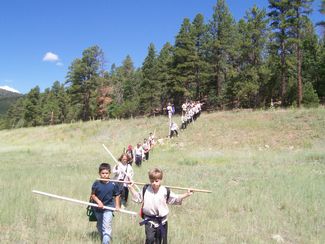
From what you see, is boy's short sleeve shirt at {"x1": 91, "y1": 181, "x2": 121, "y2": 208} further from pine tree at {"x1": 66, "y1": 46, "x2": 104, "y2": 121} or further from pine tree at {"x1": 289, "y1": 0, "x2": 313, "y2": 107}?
pine tree at {"x1": 66, "y1": 46, "x2": 104, "y2": 121}

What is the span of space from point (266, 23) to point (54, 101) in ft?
196

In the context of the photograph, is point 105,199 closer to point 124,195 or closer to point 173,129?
point 124,195

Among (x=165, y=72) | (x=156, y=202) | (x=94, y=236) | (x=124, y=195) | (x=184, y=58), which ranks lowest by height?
(x=94, y=236)

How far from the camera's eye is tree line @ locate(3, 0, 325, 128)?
134 feet

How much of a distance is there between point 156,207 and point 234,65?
4932cm

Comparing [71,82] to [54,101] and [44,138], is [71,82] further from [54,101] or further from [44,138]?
[54,101]

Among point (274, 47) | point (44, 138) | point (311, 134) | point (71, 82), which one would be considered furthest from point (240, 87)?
point (71, 82)

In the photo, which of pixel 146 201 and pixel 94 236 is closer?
pixel 146 201

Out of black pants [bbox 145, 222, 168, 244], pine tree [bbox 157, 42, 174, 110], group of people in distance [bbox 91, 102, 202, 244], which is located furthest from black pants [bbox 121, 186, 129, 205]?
pine tree [bbox 157, 42, 174, 110]

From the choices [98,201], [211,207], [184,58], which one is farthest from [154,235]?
[184,58]

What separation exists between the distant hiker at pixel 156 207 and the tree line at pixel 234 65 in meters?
32.7

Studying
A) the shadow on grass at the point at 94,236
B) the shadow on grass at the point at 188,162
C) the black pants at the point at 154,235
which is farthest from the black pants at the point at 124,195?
the shadow on grass at the point at 188,162

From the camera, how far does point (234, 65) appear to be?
53375mm

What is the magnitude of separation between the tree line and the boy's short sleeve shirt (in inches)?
1280
